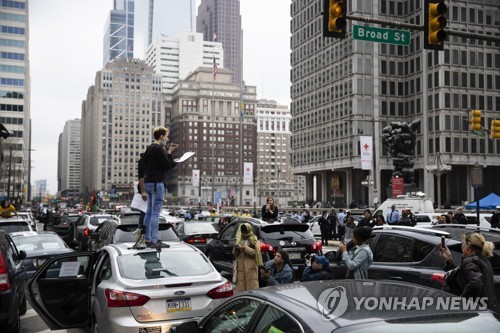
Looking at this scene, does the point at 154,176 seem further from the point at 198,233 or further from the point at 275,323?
the point at 198,233

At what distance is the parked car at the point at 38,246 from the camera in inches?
477

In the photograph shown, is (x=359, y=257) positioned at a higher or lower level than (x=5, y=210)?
lower

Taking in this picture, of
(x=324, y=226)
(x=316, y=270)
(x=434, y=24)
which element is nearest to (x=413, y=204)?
(x=324, y=226)

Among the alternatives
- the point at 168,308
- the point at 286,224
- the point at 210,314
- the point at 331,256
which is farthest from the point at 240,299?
the point at 286,224

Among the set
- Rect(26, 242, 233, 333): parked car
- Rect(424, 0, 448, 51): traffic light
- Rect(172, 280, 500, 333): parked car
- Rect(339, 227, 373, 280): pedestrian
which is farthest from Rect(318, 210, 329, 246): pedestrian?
Rect(172, 280, 500, 333): parked car

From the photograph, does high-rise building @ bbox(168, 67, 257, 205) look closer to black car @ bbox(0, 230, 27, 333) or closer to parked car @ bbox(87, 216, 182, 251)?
parked car @ bbox(87, 216, 182, 251)

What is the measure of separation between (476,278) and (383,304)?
9.89ft

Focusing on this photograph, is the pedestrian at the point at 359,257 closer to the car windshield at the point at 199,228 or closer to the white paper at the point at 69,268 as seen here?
the white paper at the point at 69,268

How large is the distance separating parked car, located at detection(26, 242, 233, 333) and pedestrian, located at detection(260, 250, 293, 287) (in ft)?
3.81

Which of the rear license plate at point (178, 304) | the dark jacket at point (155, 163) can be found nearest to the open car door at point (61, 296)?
the rear license plate at point (178, 304)

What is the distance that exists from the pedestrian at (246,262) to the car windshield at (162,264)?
5.47 ft

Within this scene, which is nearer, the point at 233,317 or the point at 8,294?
the point at 233,317

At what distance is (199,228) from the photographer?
17188 mm

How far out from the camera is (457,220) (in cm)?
2234
